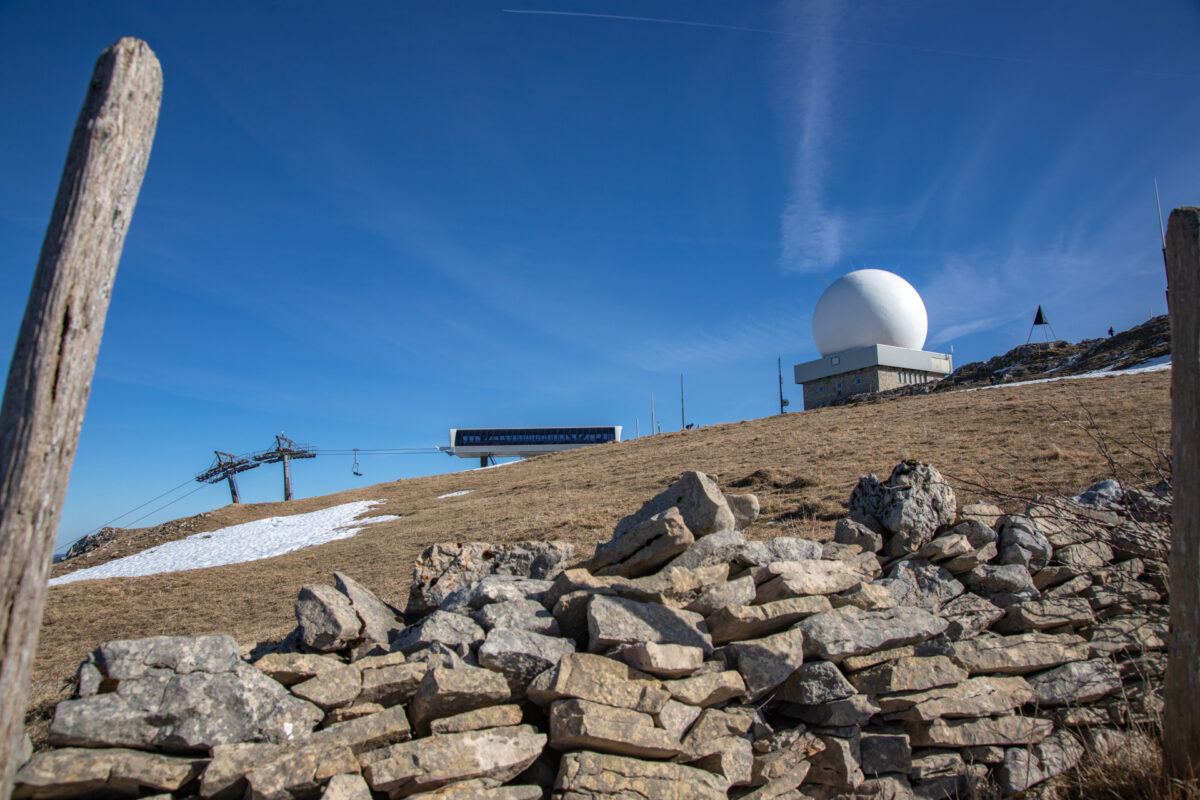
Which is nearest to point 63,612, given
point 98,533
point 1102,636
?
point 1102,636

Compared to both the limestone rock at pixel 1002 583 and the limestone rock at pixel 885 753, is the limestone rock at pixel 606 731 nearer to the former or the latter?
the limestone rock at pixel 885 753

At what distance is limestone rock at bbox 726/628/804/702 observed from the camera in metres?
4.97

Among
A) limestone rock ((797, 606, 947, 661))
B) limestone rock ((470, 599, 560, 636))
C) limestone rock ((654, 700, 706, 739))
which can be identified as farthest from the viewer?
limestone rock ((797, 606, 947, 661))

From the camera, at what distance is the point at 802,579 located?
18.9 feet

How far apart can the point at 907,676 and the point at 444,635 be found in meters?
3.60

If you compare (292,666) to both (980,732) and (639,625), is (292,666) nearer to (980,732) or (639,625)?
(639,625)

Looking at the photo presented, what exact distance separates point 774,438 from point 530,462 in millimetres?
19760

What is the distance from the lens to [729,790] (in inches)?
188

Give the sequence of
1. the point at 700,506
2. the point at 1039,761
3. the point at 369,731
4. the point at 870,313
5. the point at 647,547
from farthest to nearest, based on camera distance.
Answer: the point at 870,313 → the point at 700,506 → the point at 647,547 → the point at 1039,761 → the point at 369,731

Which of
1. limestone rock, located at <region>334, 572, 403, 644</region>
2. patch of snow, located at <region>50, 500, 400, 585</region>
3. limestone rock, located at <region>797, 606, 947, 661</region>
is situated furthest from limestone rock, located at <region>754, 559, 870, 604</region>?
patch of snow, located at <region>50, 500, 400, 585</region>

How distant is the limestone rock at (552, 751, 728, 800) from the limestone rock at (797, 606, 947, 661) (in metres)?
1.33

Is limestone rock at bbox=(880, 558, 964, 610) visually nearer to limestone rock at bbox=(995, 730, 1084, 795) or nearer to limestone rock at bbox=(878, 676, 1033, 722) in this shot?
limestone rock at bbox=(878, 676, 1033, 722)

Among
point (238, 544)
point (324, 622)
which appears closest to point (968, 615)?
point (324, 622)

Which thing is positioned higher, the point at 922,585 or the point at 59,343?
the point at 59,343
